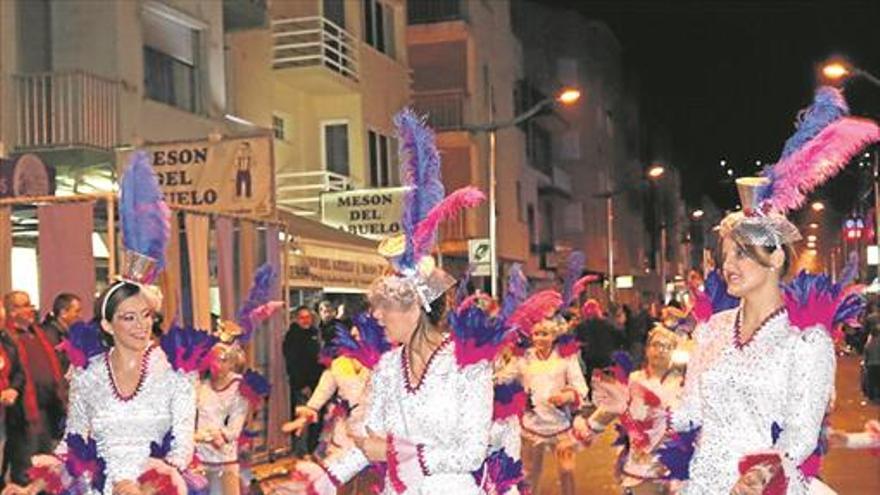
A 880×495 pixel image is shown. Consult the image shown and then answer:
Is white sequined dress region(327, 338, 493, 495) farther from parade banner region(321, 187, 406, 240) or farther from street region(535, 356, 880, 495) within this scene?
parade banner region(321, 187, 406, 240)

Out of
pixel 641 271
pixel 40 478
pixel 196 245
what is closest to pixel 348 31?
pixel 196 245

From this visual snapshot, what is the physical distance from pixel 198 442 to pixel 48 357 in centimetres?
305

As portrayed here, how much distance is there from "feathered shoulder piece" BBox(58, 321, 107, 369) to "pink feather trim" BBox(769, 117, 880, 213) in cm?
305

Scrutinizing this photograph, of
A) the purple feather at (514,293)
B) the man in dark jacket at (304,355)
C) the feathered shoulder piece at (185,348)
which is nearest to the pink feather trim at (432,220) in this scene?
the feathered shoulder piece at (185,348)

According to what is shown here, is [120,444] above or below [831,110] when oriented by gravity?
below

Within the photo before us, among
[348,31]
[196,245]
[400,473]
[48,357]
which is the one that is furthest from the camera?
[348,31]

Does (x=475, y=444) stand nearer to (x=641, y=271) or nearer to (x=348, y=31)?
(x=348, y=31)

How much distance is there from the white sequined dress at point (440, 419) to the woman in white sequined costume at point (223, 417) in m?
4.43

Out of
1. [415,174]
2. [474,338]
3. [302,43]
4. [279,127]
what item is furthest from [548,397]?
[279,127]

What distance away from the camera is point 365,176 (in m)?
26.5

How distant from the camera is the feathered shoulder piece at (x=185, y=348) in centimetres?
617

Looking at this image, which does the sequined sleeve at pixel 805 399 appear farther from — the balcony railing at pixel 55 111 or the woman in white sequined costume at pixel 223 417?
the balcony railing at pixel 55 111

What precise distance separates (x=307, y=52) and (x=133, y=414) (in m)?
18.6

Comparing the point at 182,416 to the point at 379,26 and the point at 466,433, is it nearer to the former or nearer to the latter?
the point at 466,433
